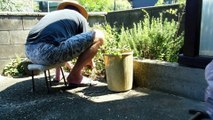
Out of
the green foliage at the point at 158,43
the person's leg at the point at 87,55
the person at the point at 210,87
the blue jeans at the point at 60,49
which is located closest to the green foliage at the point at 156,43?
the green foliage at the point at 158,43

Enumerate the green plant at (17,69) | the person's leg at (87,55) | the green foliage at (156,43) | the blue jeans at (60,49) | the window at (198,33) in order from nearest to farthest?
1. the window at (198,33)
2. the blue jeans at (60,49)
3. the person's leg at (87,55)
4. the green foliage at (156,43)
5. the green plant at (17,69)

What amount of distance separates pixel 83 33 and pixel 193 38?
139cm

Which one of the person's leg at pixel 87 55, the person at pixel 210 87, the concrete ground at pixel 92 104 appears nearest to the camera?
the person at pixel 210 87

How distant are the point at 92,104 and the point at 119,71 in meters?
0.58

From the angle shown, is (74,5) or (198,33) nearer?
(198,33)

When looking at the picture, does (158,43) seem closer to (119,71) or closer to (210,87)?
(119,71)

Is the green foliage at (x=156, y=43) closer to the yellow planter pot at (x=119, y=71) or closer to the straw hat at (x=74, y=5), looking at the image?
the yellow planter pot at (x=119, y=71)

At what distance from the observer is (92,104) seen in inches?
122

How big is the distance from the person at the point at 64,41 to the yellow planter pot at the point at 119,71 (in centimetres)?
33

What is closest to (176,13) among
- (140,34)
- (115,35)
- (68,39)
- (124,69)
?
(140,34)

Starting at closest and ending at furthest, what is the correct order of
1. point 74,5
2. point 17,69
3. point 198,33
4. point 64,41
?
1. point 198,33
2. point 64,41
3. point 74,5
4. point 17,69

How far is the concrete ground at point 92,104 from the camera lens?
108 inches

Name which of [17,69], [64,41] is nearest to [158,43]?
[64,41]

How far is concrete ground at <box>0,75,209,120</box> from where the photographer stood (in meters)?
2.75
